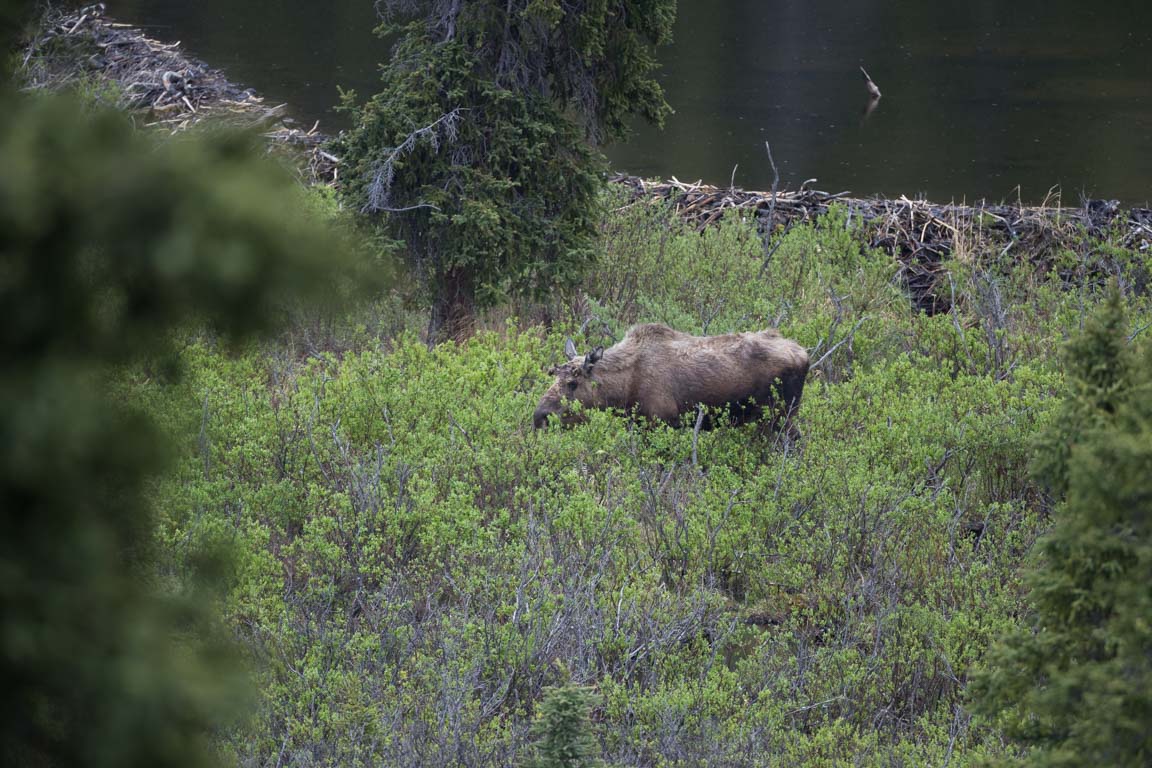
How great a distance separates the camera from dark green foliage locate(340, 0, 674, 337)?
10852 mm

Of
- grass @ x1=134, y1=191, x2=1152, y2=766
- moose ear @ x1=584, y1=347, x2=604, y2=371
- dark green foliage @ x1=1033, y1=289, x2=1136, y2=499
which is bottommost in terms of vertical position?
grass @ x1=134, y1=191, x2=1152, y2=766

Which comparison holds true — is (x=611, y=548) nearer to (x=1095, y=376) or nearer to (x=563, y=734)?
(x=563, y=734)

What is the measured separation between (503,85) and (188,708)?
10.7 metres

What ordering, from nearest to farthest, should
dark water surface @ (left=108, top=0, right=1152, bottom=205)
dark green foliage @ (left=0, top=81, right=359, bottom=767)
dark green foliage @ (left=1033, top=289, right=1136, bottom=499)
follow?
1. dark green foliage @ (left=0, top=81, right=359, bottom=767)
2. dark green foliage @ (left=1033, top=289, right=1136, bottom=499)
3. dark water surface @ (left=108, top=0, right=1152, bottom=205)

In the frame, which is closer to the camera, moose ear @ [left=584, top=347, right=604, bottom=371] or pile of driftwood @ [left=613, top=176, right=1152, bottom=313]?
moose ear @ [left=584, top=347, right=604, bottom=371]

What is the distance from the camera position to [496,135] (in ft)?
36.1

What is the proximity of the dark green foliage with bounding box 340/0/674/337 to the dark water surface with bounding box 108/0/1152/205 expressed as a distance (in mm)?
7766

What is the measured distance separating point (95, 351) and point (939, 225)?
1542 cm

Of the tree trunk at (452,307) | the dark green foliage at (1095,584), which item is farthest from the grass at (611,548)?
the dark green foliage at (1095,584)

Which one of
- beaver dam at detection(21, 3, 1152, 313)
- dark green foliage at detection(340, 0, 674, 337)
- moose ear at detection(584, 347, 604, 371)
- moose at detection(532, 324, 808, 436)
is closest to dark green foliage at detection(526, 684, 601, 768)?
moose at detection(532, 324, 808, 436)

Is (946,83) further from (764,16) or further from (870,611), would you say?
(870,611)

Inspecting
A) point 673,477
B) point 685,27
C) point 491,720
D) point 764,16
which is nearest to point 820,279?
point 673,477

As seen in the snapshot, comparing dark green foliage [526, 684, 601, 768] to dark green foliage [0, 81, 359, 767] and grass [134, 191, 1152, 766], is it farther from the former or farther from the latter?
dark green foliage [0, 81, 359, 767]

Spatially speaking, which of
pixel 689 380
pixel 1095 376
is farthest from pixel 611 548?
pixel 1095 376
